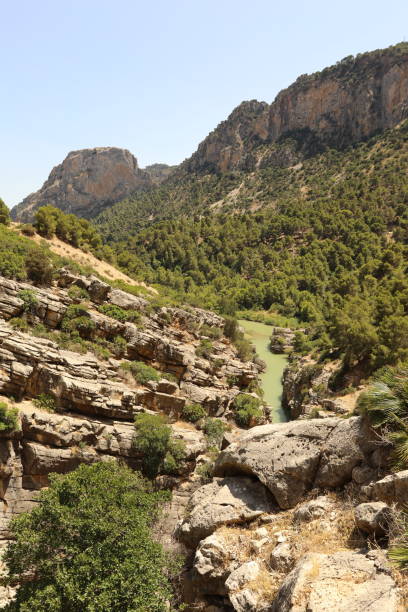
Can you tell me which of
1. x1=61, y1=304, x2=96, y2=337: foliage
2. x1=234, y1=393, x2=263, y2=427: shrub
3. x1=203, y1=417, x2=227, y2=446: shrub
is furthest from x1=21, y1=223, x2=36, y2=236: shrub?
x1=203, y1=417, x2=227, y2=446: shrub

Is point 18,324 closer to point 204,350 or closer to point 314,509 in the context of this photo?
point 204,350

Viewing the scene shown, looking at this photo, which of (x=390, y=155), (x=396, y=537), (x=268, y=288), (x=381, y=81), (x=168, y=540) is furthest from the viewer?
(x=381, y=81)

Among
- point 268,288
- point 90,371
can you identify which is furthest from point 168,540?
point 268,288

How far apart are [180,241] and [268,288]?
28.8 m

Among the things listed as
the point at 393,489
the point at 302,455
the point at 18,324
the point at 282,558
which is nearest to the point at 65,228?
the point at 18,324

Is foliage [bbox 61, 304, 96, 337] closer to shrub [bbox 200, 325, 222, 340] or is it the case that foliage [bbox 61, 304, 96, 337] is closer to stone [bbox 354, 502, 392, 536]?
shrub [bbox 200, 325, 222, 340]

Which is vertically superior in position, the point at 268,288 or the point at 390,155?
the point at 390,155

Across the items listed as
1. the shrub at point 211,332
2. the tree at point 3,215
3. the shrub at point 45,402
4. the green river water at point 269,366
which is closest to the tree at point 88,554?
the shrub at point 45,402

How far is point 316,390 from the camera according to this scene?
119 feet

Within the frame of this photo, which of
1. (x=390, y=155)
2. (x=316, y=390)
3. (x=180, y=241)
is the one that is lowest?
(x=316, y=390)

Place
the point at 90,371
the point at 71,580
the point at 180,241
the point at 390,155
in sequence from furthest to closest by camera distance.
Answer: the point at 390,155 < the point at 180,241 < the point at 90,371 < the point at 71,580

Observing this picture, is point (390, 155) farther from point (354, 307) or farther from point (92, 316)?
point (92, 316)

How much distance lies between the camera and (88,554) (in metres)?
10.1

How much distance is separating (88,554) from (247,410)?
71.6 ft
